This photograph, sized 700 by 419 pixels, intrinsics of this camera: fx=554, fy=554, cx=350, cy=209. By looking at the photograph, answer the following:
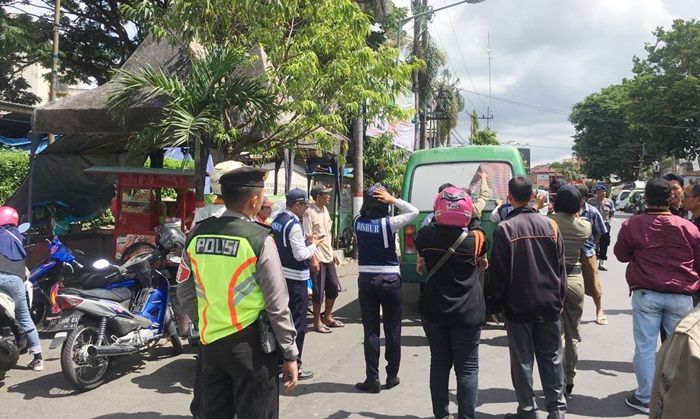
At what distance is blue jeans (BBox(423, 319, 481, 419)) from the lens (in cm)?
362

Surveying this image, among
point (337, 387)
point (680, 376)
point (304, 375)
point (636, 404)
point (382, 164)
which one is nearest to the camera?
point (680, 376)

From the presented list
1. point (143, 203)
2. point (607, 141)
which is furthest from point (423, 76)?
point (607, 141)

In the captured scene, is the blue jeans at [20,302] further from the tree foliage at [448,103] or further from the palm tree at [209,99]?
the tree foliage at [448,103]

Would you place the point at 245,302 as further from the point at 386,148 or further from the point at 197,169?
the point at 386,148

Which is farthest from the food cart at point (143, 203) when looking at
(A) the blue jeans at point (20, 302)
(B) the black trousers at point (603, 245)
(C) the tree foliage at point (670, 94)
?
(C) the tree foliage at point (670, 94)

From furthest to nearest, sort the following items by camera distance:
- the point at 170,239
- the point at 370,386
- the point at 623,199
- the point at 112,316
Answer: the point at 623,199, the point at 170,239, the point at 112,316, the point at 370,386

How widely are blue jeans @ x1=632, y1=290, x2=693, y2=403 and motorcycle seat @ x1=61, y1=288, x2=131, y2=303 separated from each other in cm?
448

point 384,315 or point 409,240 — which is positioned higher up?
Result: point 409,240

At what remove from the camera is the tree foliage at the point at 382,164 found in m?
16.4

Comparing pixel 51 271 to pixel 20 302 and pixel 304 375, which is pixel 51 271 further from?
pixel 304 375

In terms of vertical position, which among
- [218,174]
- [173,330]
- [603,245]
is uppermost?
[218,174]

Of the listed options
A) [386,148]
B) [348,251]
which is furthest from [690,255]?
[386,148]

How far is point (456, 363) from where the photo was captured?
366 cm

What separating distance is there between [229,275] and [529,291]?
6.90 feet
